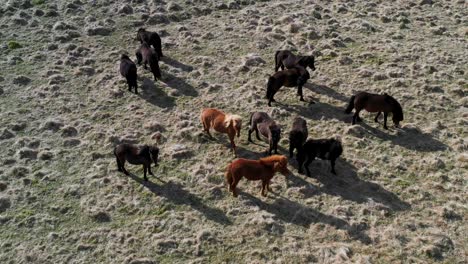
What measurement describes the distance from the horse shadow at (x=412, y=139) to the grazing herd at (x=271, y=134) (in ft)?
1.19

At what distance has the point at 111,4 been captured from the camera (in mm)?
21531

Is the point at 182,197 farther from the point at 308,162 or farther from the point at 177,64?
the point at 177,64

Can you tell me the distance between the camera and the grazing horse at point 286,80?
14.8m

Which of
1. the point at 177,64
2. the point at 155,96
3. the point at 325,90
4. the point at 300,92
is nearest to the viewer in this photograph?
the point at 300,92

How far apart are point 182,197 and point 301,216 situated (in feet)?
9.35

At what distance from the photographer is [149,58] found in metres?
16.3

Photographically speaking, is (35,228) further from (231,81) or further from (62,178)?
(231,81)

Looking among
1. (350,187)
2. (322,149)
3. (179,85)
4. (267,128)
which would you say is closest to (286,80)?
(267,128)

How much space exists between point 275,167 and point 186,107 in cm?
489

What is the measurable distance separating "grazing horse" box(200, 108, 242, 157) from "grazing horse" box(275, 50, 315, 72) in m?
4.00

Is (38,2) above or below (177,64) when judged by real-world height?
above

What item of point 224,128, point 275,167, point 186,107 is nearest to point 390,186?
point 275,167

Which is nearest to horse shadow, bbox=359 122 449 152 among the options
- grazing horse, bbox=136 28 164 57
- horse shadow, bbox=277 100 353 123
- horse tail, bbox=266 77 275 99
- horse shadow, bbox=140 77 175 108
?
horse shadow, bbox=277 100 353 123

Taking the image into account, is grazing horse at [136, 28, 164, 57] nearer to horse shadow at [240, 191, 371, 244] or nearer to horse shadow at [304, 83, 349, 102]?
horse shadow at [304, 83, 349, 102]
